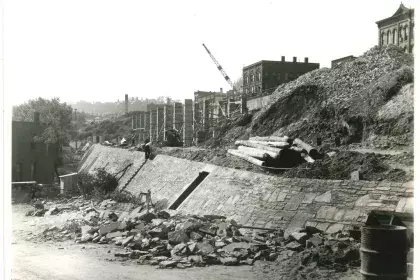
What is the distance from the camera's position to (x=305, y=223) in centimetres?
805

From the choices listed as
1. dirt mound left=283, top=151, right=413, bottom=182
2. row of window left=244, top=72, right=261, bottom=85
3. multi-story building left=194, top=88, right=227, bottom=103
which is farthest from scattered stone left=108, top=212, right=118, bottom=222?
row of window left=244, top=72, right=261, bottom=85

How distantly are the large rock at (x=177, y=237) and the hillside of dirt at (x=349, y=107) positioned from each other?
687cm

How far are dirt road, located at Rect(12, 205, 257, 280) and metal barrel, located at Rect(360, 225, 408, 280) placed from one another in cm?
209

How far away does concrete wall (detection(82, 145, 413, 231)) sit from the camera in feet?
24.4

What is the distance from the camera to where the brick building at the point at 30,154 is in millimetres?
10805

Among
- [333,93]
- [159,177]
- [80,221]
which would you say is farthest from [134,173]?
[333,93]

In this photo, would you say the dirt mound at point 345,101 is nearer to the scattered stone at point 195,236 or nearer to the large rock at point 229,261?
the scattered stone at point 195,236

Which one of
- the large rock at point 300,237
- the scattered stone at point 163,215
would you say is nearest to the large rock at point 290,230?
the large rock at point 300,237

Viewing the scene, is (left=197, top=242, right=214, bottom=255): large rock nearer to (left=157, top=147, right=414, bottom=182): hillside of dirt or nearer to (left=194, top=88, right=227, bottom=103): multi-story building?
(left=157, top=147, right=414, bottom=182): hillside of dirt

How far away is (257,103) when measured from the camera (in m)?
28.6

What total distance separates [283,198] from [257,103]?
20155mm

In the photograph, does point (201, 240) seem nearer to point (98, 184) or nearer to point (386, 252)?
point (386, 252)

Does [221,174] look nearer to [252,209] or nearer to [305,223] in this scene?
[252,209]

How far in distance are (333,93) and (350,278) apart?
15183mm
